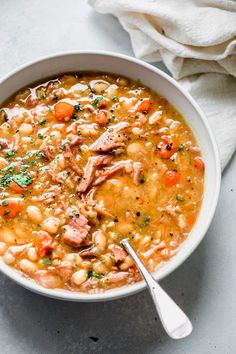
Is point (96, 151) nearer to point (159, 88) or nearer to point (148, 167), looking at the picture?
point (148, 167)

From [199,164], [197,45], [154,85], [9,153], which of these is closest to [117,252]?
[199,164]

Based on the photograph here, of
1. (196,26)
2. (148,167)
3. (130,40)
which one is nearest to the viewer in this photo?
(148,167)

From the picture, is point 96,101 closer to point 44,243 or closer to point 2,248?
point 44,243

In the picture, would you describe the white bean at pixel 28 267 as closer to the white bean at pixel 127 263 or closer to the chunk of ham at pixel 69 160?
the white bean at pixel 127 263

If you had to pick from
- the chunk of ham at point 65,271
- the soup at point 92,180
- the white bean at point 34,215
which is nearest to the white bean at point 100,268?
the soup at point 92,180

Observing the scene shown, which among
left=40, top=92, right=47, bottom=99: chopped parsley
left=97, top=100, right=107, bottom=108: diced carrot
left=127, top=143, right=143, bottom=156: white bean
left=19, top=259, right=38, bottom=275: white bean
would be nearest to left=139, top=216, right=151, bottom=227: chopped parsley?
left=127, top=143, right=143, bottom=156: white bean

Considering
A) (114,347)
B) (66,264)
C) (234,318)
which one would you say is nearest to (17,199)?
(66,264)
